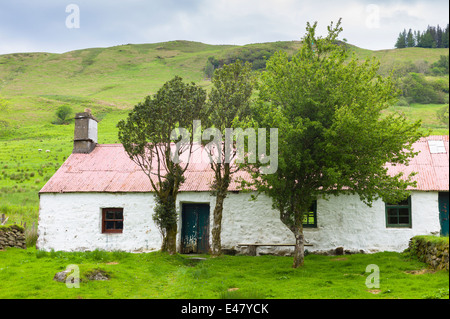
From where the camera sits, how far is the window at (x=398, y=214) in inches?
718

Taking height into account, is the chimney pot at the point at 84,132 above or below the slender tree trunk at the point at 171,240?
above

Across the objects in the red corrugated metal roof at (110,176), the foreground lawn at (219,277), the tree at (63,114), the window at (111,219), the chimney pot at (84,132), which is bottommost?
the foreground lawn at (219,277)

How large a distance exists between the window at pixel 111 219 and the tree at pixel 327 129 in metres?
8.46

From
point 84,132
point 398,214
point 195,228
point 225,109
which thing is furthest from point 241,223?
point 84,132

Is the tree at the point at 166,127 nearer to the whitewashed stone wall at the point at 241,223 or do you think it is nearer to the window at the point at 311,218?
the whitewashed stone wall at the point at 241,223

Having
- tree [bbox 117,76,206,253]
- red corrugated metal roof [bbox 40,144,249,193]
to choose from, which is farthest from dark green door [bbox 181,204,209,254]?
tree [bbox 117,76,206,253]

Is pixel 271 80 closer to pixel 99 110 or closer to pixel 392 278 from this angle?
pixel 392 278

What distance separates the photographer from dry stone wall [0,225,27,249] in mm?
17297

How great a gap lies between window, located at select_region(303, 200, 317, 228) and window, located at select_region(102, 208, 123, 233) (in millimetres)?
9136

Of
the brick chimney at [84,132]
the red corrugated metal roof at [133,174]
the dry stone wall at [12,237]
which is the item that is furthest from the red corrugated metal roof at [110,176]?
the dry stone wall at [12,237]

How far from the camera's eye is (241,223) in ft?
61.5

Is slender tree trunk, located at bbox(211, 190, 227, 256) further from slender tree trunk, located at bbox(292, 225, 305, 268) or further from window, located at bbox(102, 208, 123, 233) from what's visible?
window, located at bbox(102, 208, 123, 233)

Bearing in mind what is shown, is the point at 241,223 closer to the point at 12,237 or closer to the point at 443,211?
the point at 443,211
